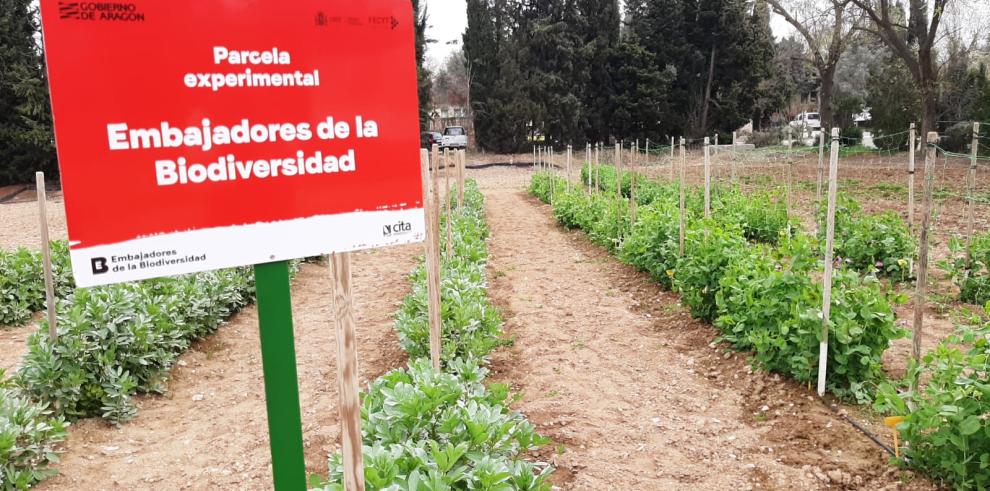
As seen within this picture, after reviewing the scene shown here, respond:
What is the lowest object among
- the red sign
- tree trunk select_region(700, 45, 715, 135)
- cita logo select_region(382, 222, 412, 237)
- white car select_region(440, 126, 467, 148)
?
cita logo select_region(382, 222, 412, 237)

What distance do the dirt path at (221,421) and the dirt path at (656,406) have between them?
1.58 m

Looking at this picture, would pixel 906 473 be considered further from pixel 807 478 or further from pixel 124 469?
pixel 124 469

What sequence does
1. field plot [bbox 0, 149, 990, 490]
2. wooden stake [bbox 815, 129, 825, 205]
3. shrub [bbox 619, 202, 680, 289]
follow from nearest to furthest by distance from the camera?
field plot [bbox 0, 149, 990, 490]
wooden stake [bbox 815, 129, 825, 205]
shrub [bbox 619, 202, 680, 289]

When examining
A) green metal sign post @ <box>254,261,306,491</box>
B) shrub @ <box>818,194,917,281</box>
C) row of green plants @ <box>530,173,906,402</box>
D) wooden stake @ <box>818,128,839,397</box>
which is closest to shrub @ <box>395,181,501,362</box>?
row of green plants @ <box>530,173,906,402</box>

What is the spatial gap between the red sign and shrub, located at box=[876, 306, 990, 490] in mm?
3197

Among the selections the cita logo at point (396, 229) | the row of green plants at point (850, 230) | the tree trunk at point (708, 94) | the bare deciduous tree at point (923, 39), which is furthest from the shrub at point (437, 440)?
the tree trunk at point (708, 94)

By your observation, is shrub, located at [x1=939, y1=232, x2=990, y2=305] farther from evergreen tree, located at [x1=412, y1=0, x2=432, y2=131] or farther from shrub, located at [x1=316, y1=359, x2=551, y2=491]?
evergreen tree, located at [x1=412, y1=0, x2=432, y2=131]

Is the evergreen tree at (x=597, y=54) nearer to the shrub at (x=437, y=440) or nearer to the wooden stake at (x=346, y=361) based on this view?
the shrub at (x=437, y=440)

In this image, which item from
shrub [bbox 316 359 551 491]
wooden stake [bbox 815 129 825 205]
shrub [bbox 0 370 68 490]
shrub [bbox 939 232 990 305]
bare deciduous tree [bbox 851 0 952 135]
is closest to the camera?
shrub [bbox 316 359 551 491]

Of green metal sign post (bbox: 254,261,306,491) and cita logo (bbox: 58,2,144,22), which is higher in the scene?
cita logo (bbox: 58,2,144,22)

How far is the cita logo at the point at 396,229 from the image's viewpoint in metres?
2.13

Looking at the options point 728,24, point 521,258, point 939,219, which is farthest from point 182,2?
point 728,24

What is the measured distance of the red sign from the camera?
1.70 m

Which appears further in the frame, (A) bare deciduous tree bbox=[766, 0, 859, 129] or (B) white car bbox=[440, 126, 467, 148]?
(B) white car bbox=[440, 126, 467, 148]
